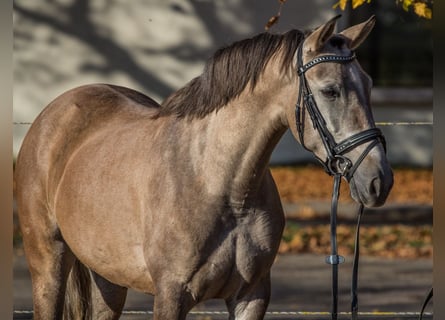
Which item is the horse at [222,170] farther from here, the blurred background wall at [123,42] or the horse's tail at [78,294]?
the blurred background wall at [123,42]

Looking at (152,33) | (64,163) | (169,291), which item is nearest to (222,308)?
(64,163)

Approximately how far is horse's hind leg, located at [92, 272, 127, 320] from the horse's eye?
82.0 inches

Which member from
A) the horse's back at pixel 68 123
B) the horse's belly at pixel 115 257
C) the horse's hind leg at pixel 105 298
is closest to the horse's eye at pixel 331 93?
the horse's belly at pixel 115 257

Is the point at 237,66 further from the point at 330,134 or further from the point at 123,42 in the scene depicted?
the point at 123,42

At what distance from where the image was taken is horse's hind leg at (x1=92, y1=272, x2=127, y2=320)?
529 centimetres

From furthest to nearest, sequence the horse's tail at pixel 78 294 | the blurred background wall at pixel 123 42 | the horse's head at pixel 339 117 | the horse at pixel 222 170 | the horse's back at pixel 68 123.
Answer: the blurred background wall at pixel 123 42
the horse's tail at pixel 78 294
the horse's back at pixel 68 123
the horse at pixel 222 170
the horse's head at pixel 339 117

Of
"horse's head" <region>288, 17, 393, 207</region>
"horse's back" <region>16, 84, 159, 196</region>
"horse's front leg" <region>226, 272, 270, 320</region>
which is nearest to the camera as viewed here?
"horse's head" <region>288, 17, 393, 207</region>

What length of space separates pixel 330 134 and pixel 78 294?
84.2 inches

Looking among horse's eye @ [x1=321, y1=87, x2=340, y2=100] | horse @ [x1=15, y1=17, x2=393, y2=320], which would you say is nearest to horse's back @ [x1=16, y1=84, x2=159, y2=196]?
horse @ [x1=15, y1=17, x2=393, y2=320]

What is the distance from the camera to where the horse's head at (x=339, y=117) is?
357 cm

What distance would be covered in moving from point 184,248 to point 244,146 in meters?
0.48

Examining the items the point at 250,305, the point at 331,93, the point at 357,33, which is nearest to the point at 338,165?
the point at 331,93

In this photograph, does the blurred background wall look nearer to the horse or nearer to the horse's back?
the horse's back

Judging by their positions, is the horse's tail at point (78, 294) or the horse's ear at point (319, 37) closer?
the horse's ear at point (319, 37)
